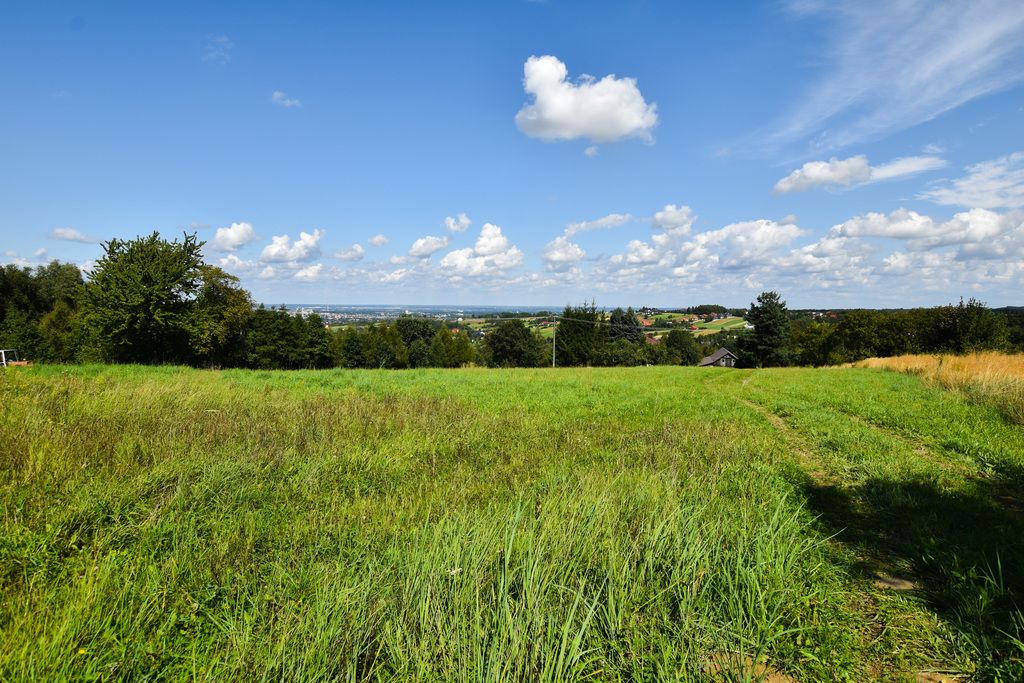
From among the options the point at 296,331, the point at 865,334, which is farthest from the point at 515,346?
the point at 865,334

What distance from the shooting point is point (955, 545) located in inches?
170

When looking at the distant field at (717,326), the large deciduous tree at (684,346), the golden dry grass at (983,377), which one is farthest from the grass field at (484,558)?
the distant field at (717,326)

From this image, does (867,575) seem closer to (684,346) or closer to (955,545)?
(955,545)

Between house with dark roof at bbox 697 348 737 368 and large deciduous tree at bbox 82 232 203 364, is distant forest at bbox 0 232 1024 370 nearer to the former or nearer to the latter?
large deciduous tree at bbox 82 232 203 364

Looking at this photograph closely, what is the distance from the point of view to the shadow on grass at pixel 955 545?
10.1 ft

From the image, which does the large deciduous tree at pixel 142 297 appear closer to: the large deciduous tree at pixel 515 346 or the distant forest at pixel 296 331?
the distant forest at pixel 296 331

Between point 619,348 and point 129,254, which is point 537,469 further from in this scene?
point 619,348

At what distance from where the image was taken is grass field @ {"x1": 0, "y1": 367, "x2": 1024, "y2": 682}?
2703mm

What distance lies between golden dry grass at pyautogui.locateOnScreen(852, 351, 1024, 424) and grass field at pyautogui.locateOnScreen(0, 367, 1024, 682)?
4.12 m

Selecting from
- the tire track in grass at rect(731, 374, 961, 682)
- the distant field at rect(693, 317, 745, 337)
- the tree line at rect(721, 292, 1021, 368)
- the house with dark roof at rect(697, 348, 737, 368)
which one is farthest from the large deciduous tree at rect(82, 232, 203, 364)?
the distant field at rect(693, 317, 745, 337)

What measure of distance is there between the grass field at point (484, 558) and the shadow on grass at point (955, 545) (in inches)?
1.2

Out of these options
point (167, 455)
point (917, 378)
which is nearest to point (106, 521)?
point (167, 455)

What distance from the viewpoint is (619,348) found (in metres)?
68.8

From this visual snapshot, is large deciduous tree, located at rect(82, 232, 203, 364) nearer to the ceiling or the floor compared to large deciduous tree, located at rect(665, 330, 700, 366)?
nearer to the ceiling
